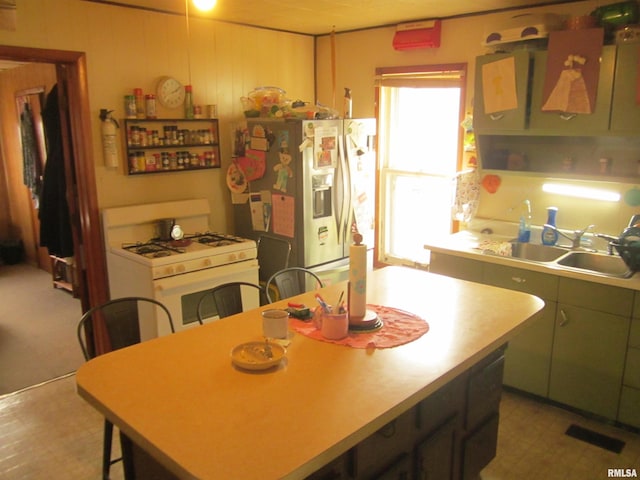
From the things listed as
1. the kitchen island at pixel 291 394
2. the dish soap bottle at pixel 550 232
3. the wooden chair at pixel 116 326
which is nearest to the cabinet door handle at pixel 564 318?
the dish soap bottle at pixel 550 232

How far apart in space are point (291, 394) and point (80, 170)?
2542 mm

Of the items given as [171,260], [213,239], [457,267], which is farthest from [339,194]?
[171,260]

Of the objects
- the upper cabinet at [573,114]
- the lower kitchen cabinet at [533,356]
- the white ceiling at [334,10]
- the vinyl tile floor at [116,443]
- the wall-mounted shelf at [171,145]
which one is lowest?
the vinyl tile floor at [116,443]

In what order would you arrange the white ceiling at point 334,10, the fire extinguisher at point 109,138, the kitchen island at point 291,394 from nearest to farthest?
1. the kitchen island at point 291,394
2. the white ceiling at point 334,10
3. the fire extinguisher at point 109,138

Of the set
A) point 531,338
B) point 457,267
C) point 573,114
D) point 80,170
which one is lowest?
point 531,338

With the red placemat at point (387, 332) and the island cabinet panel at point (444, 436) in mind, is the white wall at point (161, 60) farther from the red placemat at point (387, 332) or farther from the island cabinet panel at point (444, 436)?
the island cabinet panel at point (444, 436)

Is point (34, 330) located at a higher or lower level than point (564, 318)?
lower

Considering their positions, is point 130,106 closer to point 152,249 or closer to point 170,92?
point 170,92

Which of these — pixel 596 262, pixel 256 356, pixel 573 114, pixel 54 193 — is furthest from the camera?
pixel 54 193

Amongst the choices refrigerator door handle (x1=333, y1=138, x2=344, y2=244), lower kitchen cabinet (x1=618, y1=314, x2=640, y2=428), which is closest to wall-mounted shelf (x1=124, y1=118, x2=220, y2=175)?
refrigerator door handle (x1=333, y1=138, x2=344, y2=244)

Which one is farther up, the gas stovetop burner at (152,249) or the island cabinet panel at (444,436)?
the gas stovetop burner at (152,249)

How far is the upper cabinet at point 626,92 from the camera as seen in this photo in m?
2.69

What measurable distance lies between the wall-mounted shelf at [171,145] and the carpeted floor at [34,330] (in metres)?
1.47

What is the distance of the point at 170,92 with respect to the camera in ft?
12.1
